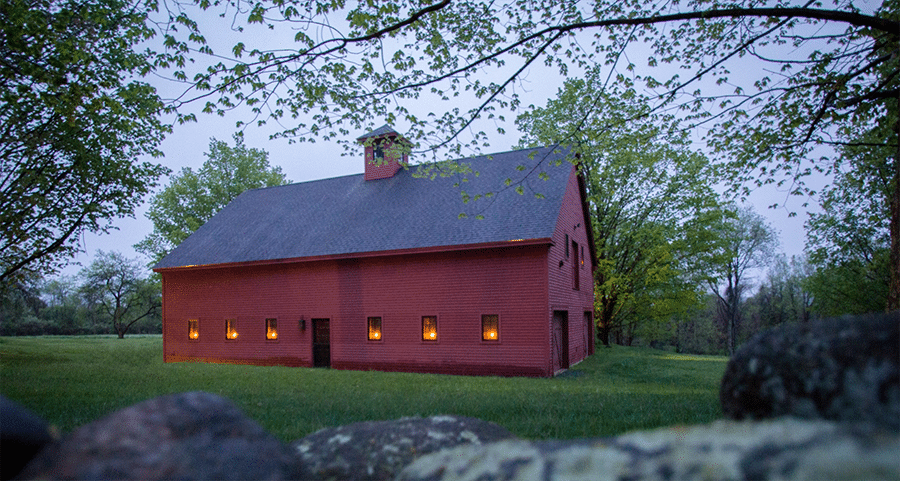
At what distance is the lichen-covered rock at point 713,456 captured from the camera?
1.20 meters

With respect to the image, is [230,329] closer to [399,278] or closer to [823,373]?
[399,278]

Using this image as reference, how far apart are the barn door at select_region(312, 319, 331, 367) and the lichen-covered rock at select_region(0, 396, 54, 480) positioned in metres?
20.4

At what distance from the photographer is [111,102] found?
32.5 feet

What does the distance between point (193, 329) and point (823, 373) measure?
90.1ft

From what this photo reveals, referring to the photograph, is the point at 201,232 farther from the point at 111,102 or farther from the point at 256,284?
the point at 111,102

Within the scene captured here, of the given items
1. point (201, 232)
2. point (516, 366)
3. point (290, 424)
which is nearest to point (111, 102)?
point (290, 424)

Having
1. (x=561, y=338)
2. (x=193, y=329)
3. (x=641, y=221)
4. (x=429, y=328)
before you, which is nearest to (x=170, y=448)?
(x=429, y=328)

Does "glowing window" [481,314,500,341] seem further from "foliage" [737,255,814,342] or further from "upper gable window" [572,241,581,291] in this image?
"foliage" [737,255,814,342]

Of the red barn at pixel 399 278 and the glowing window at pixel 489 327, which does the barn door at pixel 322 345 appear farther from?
the glowing window at pixel 489 327

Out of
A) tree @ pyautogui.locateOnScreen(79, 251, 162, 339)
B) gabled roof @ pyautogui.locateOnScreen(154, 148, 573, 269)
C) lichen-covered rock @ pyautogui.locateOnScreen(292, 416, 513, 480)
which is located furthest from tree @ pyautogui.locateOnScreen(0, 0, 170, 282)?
tree @ pyautogui.locateOnScreen(79, 251, 162, 339)

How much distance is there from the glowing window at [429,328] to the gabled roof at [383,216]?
2.89 metres

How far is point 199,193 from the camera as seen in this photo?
41.1 meters

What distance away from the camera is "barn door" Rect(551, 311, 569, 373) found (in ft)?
63.2

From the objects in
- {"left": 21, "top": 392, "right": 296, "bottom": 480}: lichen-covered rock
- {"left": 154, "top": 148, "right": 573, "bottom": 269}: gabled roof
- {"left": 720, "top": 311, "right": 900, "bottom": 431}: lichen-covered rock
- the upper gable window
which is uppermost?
{"left": 154, "top": 148, "right": 573, "bottom": 269}: gabled roof
